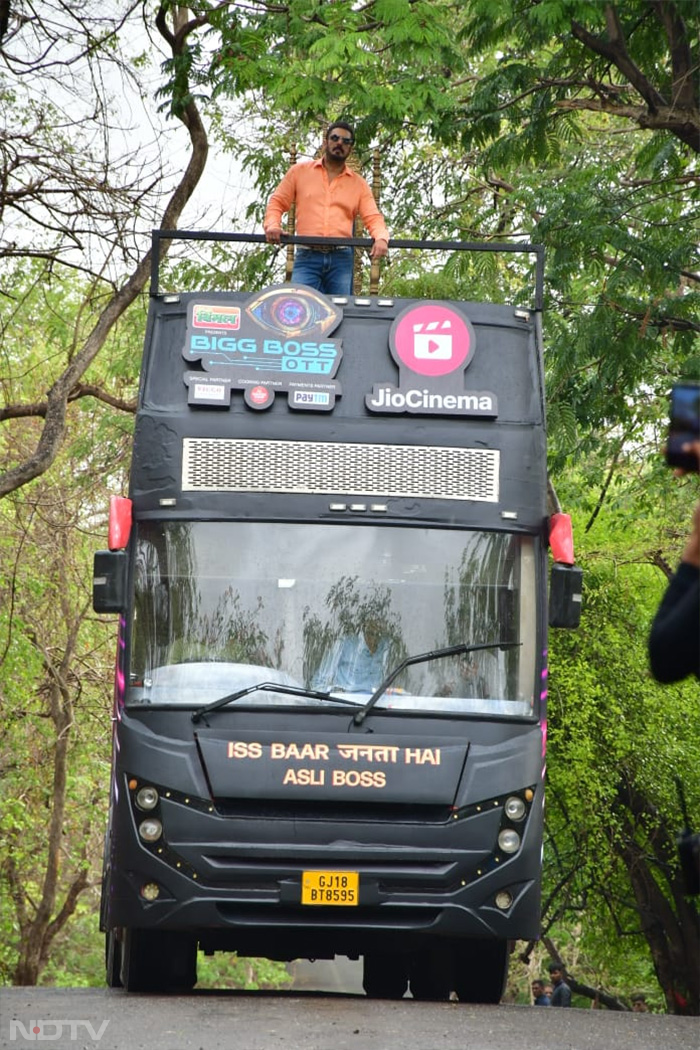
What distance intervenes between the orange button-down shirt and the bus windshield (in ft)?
9.40

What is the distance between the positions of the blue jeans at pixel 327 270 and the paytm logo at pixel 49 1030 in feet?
16.5

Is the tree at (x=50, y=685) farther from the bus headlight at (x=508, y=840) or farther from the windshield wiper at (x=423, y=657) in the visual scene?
the bus headlight at (x=508, y=840)

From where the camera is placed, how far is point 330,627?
8.98 metres

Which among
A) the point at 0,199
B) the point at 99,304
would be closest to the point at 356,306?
the point at 0,199

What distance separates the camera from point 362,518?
9133 mm

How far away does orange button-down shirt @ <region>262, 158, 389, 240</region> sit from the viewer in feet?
36.4

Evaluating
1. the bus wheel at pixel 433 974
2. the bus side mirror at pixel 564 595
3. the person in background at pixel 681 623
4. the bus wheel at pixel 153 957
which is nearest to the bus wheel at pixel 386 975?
the bus wheel at pixel 433 974

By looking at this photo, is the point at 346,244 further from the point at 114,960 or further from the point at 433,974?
the point at 114,960

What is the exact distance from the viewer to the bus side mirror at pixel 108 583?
892cm

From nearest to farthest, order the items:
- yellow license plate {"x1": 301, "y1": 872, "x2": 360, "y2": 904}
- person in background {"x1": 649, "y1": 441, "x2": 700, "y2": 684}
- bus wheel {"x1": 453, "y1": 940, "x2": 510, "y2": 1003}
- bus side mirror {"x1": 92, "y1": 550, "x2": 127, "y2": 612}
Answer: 1. person in background {"x1": 649, "y1": 441, "x2": 700, "y2": 684}
2. yellow license plate {"x1": 301, "y1": 872, "x2": 360, "y2": 904}
3. bus side mirror {"x1": 92, "y1": 550, "x2": 127, "y2": 612}
4. bus wheel {"x1": 453, "y1": 940, "x2": 510, "y2": 1003}

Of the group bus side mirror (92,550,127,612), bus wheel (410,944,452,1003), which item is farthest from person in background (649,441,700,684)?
bus wheel (410,944,452,1003)

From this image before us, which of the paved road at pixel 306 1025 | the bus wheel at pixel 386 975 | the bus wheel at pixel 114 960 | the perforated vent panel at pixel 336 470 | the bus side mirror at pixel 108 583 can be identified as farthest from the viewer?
the bus wheel at pixel 386 975

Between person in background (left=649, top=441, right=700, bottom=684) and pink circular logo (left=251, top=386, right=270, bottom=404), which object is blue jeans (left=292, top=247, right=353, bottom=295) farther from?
person in background (left=649, top=441, right=700, bottom=684)

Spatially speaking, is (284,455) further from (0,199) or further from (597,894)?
(597,894)
